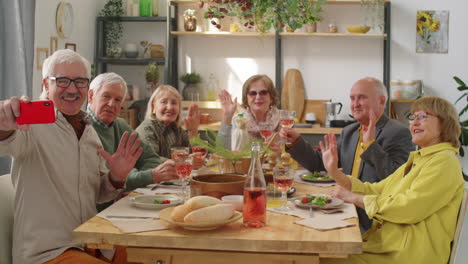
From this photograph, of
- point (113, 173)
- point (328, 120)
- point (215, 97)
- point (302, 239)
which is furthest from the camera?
point (215, 97)

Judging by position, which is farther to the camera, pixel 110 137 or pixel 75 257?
pixel 110 137

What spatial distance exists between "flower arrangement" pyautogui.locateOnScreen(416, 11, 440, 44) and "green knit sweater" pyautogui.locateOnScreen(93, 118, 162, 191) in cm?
355

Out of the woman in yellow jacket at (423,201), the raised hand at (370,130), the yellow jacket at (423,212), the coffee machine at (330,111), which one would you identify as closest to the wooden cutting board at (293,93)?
the coffee machine at (330,111)

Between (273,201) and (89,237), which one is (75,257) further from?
(273,201)

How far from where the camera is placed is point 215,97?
6.07 meters

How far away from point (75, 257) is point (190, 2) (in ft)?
13.8

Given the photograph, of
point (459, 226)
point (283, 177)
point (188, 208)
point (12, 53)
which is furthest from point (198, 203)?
point (12, 53)

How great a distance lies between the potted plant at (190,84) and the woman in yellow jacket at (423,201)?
3761 millimetres

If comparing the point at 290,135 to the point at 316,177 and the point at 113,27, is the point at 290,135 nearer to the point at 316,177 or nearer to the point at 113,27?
the point at 316,177

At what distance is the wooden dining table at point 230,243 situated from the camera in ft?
6.00

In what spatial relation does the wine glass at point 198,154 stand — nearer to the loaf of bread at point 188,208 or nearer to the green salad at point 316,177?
the green salad at point 316,177

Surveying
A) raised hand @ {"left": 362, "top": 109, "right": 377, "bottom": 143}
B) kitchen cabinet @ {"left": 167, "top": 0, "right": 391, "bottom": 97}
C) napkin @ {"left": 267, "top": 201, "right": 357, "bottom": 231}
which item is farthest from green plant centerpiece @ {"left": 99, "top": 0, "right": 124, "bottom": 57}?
napkin @ {"left": 267, "top": 201, "right": 357, "bottom": 231}

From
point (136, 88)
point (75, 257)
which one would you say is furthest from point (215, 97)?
point (75, 257)

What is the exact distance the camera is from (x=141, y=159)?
3.32 m
